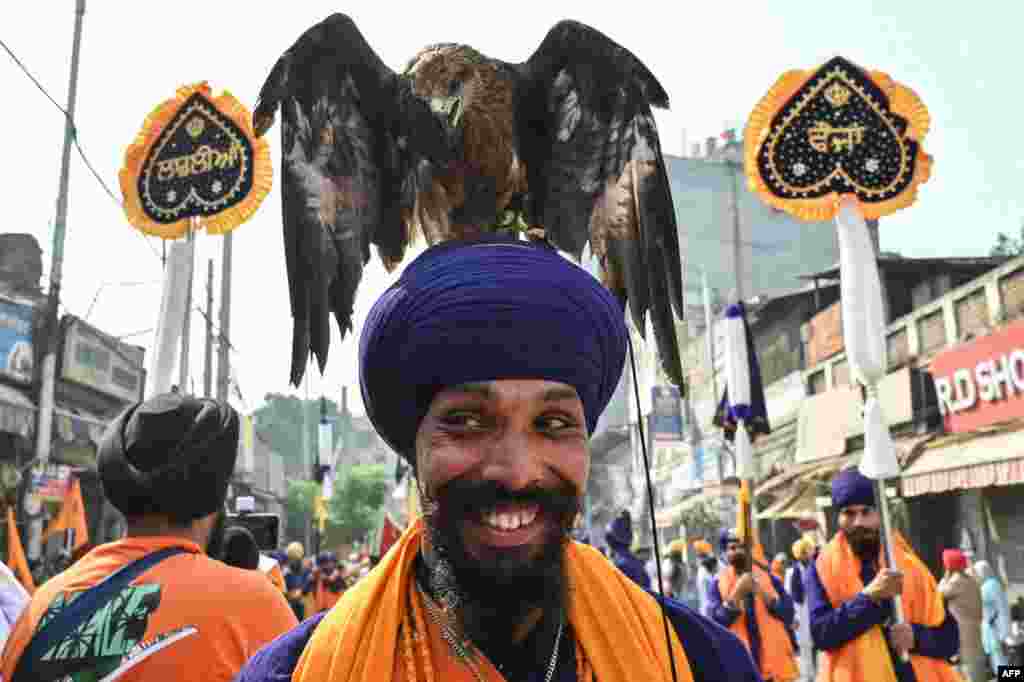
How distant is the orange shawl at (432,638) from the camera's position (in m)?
1.37

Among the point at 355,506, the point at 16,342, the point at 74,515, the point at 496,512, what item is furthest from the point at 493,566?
the point at 355,506

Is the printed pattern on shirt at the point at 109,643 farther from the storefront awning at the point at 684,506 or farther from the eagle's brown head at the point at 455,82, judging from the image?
the storefront awning at the point at 684,506

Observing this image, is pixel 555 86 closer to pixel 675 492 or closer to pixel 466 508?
pixel 466 508

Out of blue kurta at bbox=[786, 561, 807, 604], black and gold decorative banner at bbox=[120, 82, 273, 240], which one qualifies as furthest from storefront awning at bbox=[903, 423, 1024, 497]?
A: black and gold decorative banner at bbox=[120, 82, 273, 240]

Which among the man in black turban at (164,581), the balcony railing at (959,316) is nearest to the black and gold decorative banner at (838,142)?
the man in black turban at (164,581)

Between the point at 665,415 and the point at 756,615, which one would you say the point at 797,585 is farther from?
the point at 665,415

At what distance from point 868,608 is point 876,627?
0.15m

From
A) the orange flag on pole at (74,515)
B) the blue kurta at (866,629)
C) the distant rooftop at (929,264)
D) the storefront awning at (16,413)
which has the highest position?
the distant rooftop at (929,264)

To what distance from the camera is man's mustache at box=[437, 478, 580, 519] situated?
4.58 feet

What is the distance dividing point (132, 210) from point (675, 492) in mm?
28517

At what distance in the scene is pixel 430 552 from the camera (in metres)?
1.50

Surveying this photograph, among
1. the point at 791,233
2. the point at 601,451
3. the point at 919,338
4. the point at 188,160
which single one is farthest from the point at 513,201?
the point at 601,451

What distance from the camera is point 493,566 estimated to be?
1.40 meters

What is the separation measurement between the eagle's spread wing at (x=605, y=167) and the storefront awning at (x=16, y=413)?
16.1 meters
